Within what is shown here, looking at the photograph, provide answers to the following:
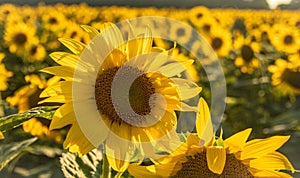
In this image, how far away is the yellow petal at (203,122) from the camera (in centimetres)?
42

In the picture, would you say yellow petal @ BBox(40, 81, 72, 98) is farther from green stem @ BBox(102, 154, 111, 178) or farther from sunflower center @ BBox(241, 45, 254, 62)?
sunflower center @ BBox(241, 45, 254, 62)

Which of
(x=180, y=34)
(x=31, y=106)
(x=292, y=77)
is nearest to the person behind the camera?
(x=31, y=106)

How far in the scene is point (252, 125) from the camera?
2.21 meters

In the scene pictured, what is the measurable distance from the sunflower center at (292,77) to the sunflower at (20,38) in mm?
869

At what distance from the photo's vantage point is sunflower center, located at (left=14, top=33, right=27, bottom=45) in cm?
224

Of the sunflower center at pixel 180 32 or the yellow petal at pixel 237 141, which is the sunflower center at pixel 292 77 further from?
the yellow petal at pixel 237 141

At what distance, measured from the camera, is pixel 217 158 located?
41 centimetres

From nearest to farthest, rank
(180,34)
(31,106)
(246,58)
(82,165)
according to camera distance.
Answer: (82,165)
(31,106)
(246,58)
(180,34)

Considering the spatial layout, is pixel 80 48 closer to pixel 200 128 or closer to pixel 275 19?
pixel 200 128

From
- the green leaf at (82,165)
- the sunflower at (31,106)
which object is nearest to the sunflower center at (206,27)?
the sunflower at (31,106)

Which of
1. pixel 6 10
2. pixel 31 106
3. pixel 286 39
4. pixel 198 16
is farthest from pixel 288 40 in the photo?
pixel 31 106

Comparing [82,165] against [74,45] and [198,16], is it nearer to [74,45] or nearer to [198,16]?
[74,45]

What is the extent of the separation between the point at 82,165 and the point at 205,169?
13cm

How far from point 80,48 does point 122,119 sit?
2.5 inches
